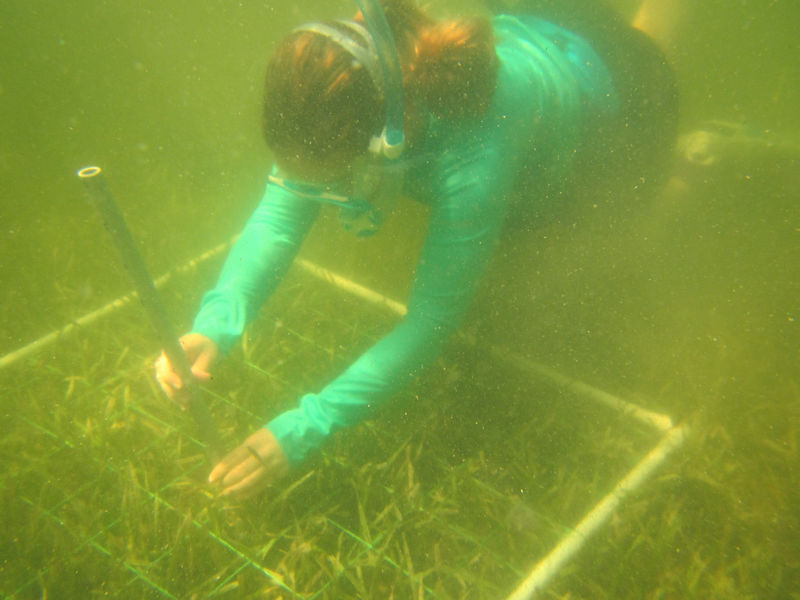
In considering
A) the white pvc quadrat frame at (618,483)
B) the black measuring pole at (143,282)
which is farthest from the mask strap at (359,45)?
the white pvc quadrat frame at (618,483)

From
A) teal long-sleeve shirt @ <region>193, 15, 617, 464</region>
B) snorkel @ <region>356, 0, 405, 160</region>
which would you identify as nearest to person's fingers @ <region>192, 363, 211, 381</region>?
teal long-sleeve shirt @ <region>193, 15, 617, 464</region>

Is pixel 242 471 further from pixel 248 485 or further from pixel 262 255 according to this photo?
pixel 262 255

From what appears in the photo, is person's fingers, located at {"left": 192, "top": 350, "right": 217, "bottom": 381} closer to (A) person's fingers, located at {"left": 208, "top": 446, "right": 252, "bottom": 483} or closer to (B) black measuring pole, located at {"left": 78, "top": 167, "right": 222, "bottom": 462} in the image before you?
(B) black measuring pole, located at {"left": 78, "top": 167, "right": 222, "bottom": 462}

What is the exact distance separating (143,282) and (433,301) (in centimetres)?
115

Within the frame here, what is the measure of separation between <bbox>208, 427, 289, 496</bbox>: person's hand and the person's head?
1090 mm

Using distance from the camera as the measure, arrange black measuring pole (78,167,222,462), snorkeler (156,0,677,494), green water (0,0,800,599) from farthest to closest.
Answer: green water (0,0,800,599)
snorkeler (156,0,677,494)
black measuring pole (78,167,222,462)

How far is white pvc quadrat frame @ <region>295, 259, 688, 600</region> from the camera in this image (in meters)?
2.01

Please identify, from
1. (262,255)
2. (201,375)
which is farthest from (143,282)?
(262,255)

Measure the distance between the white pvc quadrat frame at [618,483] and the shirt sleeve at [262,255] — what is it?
1051 millimetres

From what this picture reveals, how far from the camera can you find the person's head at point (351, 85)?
1522 millimetres

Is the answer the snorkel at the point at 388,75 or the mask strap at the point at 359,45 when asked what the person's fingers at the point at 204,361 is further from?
the mask strap at the point at 359,45

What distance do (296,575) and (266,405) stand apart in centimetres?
102

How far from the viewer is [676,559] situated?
246cm

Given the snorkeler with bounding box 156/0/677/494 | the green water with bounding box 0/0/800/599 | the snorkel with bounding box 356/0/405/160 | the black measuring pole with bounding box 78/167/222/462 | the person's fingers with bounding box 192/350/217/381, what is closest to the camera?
the black measuring pole with bounding box 78/167/222/462
